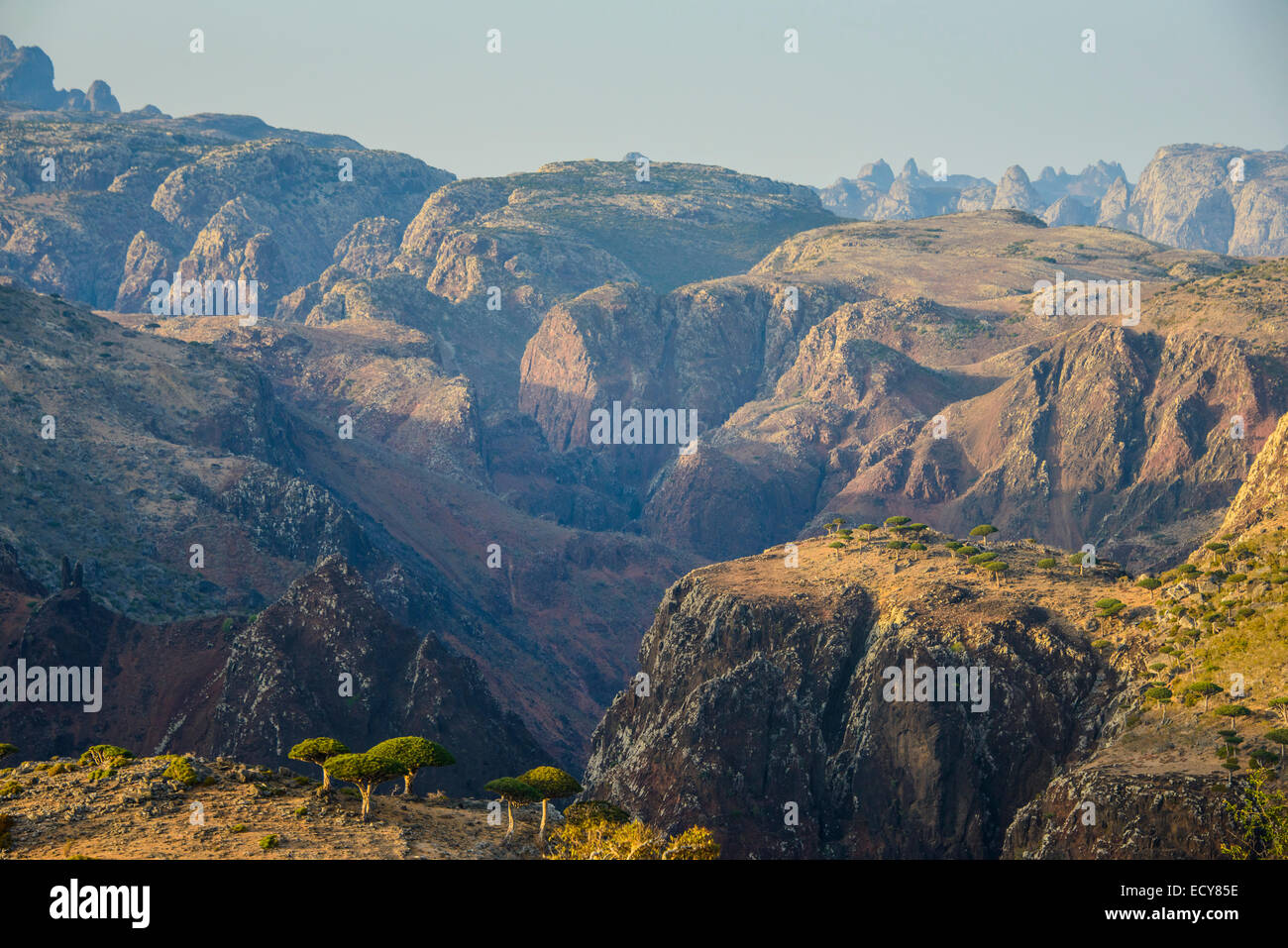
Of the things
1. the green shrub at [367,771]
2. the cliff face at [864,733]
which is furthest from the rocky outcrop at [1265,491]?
the green shrub at [367,771]

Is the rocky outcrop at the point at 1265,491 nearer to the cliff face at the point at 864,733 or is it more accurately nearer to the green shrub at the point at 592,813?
the cliff face at the point at 864,733

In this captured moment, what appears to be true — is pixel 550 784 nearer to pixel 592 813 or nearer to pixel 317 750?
pixel 592 813

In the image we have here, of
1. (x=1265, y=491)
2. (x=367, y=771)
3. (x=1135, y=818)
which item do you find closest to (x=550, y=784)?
(x=367, y=771)

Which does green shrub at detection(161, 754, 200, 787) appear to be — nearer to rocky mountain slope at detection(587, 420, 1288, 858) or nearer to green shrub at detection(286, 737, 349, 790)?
green shrub at detection(286, 737, 349, 790)

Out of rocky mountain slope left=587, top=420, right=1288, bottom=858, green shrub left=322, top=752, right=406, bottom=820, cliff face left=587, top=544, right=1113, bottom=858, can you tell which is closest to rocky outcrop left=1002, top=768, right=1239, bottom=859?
rocky mountain slope left=587, top=420, right=1288, bottom=858

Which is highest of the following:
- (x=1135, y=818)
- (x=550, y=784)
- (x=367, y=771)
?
(x=367, y=771)

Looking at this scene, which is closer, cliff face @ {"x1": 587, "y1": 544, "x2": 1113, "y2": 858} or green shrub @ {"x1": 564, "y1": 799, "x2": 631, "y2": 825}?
green shrub @ {"x1": 564, "y1": 799, "x2": 631, "y2": 825}

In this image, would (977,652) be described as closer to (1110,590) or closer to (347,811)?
(1110,590)
